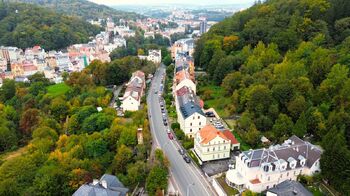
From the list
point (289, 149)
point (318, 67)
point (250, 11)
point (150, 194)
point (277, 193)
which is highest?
point (250, 11)

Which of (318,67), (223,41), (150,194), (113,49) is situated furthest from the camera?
(113,49)

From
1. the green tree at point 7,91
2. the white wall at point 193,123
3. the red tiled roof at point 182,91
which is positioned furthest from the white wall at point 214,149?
the green tree at point 7,91

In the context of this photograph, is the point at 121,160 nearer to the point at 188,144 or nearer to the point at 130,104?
the point at 188,144

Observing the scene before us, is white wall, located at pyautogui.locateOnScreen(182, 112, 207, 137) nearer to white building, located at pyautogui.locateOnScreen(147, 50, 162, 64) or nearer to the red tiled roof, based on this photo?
the red tiled roof

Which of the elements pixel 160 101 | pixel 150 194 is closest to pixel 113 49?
pixel 160 101

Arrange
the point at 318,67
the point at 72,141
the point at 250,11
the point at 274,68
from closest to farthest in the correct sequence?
the point at 72,141 < the point at 318,67 < the point at 274,68 < the point at 250,11

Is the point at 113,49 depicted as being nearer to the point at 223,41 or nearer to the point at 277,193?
the point at 223,41

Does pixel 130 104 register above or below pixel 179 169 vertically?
above

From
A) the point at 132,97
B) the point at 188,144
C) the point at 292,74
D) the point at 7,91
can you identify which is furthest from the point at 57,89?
the point at 292,74
